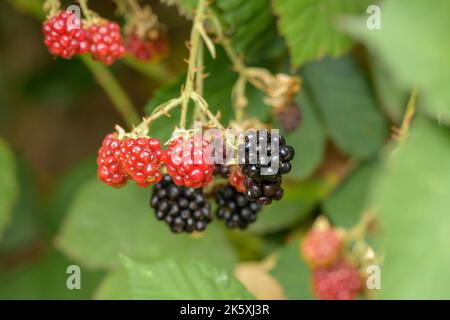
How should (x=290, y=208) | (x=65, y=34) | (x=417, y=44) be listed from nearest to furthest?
(x=417, y=44), (x=65, y=34), (x=290, y=208)

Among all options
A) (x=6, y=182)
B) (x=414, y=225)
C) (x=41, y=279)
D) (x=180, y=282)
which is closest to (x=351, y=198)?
(x=180, y=282)

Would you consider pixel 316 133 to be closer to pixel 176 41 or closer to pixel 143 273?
pixel 143 273

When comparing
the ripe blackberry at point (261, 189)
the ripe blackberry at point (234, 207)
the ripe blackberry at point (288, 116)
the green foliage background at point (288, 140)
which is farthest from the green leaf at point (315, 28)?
the ripe blackberry at point (261, 189)

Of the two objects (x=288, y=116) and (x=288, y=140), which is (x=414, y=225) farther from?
(x=288, y=140)

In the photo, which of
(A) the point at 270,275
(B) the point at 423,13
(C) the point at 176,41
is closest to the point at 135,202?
(A) the point at 270,275

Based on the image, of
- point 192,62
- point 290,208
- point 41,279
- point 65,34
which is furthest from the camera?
point 41,279

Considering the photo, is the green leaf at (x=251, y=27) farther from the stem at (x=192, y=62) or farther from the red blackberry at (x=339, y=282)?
the red blackberry at (x=339, y=282)
